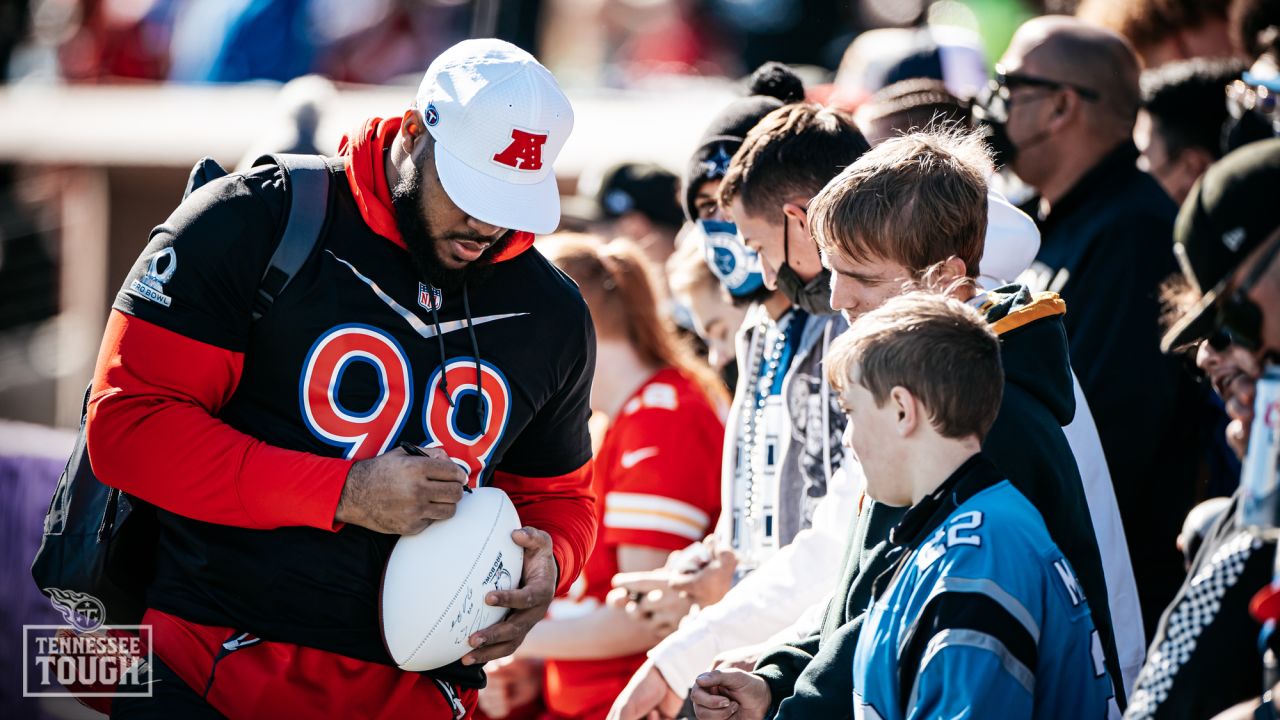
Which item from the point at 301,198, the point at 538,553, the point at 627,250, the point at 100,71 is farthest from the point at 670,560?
the point at 100,71

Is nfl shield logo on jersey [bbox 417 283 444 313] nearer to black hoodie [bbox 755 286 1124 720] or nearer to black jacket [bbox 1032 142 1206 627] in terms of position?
black hoodie [bbox 755 286 1124 720]

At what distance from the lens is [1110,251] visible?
4645 mm

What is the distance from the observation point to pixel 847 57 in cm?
796

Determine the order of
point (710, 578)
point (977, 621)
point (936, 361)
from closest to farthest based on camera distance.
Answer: point (977, 621) < point (936, 361) < point (710, 578)

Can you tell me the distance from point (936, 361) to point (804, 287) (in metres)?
1.13

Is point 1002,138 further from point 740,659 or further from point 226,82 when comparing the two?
point 226,82

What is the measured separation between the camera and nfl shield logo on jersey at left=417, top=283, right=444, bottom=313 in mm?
3330

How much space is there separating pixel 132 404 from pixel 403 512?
0.62 metres

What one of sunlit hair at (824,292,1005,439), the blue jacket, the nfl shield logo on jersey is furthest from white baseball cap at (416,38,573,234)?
the blue jacket

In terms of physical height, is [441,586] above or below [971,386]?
below

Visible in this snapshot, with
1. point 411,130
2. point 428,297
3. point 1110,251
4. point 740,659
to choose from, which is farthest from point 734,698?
point 1110,251

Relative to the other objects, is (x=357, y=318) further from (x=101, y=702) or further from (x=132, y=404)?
(x=101, y=702)

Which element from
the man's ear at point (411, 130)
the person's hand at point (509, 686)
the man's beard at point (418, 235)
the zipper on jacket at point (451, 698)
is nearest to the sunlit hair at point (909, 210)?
the man's beard at point (418, 235)

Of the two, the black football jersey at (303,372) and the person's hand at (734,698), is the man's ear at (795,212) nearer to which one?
the black football jersey at (303,372)
